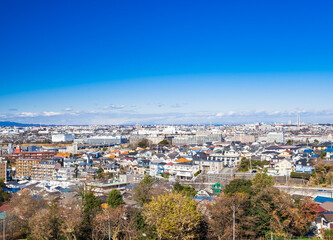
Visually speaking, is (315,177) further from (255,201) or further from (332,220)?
(255,201)

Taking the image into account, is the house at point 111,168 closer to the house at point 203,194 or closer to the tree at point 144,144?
the house at point 203,194

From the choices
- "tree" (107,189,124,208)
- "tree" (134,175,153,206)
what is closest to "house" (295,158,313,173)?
"tree" (134,175,153,206)

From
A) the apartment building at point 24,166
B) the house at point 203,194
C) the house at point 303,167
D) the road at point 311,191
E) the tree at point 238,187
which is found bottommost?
the apartment building at point 24,166

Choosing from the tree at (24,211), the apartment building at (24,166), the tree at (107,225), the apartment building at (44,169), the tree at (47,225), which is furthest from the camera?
the apartment building at (24,166)

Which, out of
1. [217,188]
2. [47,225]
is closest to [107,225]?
[47,225]

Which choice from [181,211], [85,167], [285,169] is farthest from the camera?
[85,167]

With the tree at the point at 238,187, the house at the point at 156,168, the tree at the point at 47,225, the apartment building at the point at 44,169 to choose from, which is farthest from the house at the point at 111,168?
the tree at the point at 47,225

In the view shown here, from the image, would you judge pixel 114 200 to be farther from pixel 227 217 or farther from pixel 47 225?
pixel 227 217

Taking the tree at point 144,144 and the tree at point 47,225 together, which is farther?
the tree at point 144,144

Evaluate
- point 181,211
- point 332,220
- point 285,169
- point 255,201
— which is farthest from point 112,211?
point 285,169
